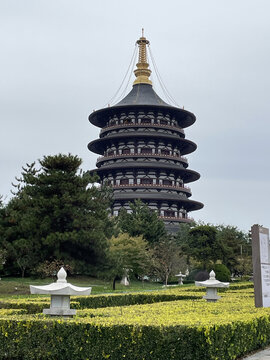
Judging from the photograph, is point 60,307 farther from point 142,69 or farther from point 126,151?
point 142,69

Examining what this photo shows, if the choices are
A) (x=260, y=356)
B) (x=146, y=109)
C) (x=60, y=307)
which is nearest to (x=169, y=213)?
(x=146, y=109)

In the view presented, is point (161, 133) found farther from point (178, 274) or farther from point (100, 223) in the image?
point (100, 223)

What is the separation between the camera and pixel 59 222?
125 feet

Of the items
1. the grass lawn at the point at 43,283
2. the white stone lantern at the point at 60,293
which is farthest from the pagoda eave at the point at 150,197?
the white stone lantern at the point at 60,293

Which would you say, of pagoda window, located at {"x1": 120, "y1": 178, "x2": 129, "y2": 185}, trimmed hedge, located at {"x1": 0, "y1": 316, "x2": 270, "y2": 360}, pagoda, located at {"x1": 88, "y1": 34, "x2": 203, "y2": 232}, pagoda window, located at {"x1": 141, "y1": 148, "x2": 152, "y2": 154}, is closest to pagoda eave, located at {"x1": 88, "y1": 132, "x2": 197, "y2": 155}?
pagoda, located at {"x1": 88, "y1": 34, "x2": 203, "y2": 232}

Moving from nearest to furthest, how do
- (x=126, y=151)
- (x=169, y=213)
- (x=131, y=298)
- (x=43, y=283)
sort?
(x=131, y=298) < (x=43, y=283) < (x=169, y=213) < (x=126, y=151)

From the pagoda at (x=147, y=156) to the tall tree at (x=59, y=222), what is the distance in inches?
1065

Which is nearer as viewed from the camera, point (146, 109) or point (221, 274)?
point (221, 274)

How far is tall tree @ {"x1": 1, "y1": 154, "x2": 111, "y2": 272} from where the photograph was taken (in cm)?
3659

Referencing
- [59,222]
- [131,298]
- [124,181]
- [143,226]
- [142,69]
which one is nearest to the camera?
[131,298]

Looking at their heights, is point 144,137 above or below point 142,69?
below

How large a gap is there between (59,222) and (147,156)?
101 feet

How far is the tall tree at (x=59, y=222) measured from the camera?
36594 mm

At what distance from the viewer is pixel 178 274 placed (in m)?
50.5
